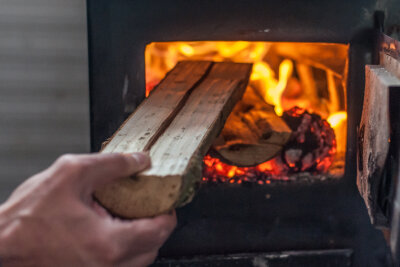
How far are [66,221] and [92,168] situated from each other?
103 millimetres

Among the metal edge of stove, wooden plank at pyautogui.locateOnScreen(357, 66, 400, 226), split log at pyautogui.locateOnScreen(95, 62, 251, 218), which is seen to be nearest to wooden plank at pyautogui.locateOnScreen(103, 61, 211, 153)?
split log at pyautogui.locateOnScreen(95, 62, 251, 218)

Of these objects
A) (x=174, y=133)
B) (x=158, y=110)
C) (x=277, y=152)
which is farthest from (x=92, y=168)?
(x=277, y=152)

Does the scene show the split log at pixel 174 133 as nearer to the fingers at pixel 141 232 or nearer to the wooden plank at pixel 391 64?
the fingers at pixel 141 232

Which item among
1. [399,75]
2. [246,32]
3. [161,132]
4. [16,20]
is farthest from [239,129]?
[16,20]

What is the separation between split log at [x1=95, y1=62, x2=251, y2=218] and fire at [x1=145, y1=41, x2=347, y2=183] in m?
0.23

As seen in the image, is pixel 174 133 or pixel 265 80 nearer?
pixel 174 133

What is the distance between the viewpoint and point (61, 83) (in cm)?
192

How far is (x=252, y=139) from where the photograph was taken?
4.82 feet

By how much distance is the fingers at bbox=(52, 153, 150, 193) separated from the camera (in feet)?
2.81

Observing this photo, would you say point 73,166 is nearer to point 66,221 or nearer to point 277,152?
point 66,221

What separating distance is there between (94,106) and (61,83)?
0.43m

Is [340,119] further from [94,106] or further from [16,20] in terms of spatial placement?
[16,20]

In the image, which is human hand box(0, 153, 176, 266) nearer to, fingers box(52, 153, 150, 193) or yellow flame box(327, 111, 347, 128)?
fingers box(52, 153, 150, 193)

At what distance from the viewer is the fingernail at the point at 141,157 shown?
93 cm
